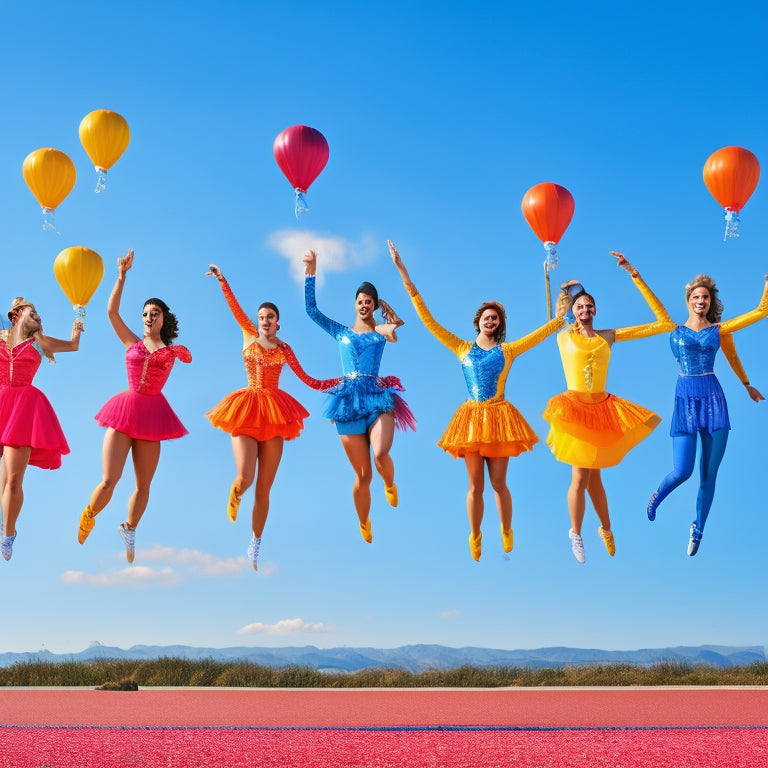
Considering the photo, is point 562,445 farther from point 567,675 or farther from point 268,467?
point 567,675

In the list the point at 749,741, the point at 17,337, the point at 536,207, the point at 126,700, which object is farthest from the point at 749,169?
the point at 126,700

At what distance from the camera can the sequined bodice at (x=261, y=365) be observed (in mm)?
10641

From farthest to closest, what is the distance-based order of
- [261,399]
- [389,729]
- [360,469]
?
[360,469], [261,399], [389,729]

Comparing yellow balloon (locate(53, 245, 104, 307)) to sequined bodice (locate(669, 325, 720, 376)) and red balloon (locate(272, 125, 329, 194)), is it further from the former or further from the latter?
sequined bodice (locate(669, 325, 720, 376))

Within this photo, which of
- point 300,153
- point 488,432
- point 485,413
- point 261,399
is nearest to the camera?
point 488,432

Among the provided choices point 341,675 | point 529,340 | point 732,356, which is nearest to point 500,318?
point 529,340

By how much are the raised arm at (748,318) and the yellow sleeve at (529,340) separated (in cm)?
184

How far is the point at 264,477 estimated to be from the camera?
10.7m

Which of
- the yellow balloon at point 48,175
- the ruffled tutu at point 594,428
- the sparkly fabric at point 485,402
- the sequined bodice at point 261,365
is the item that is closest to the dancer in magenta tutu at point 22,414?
the yellow balloon at point 48,175

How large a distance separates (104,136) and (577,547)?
22.5 feet

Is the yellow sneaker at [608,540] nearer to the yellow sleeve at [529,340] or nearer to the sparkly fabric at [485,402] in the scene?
the sparkly fabric at [485,402]

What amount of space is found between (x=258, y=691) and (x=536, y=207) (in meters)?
7.80

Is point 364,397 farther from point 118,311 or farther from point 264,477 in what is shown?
point 118,311

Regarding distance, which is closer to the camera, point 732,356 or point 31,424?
point 31,424
